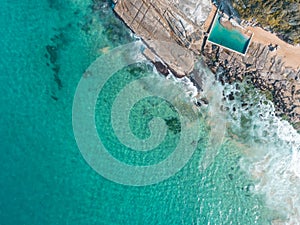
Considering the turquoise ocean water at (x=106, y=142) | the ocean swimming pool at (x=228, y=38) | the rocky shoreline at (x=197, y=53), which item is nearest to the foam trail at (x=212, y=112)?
the turquoise ocean water at (x=106, y=142)

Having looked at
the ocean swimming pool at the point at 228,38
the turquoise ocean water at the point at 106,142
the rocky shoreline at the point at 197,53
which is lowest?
the turquoise ocean water at the point at 106,142

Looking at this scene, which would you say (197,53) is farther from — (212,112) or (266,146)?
(266,146)

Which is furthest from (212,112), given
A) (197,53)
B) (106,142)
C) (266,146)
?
(106,142)

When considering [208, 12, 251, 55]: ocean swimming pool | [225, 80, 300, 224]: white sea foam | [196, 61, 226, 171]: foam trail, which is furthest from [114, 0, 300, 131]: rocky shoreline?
[225, 80, 300, 224]: white sea foam

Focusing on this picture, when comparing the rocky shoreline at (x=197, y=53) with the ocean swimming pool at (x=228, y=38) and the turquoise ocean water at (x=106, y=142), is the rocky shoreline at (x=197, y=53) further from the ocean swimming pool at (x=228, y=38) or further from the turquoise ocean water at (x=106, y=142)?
the turquoise ocean water at (x=106, y=142)

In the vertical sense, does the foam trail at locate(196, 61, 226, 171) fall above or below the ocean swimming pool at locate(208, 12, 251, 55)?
below

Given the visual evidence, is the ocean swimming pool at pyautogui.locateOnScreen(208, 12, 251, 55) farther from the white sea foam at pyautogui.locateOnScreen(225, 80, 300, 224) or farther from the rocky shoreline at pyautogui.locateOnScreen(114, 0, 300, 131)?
the white sea foam at pyautogui.locateOnScreen(225, 80, 300, 224)
